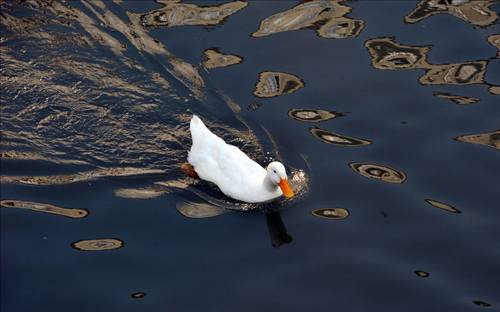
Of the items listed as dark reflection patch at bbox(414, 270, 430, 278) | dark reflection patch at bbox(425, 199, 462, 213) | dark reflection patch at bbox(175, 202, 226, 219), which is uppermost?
dark reflection patch at bbox(175, 202, 226, 219)

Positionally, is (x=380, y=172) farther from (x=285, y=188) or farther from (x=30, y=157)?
(x=30, y=157)

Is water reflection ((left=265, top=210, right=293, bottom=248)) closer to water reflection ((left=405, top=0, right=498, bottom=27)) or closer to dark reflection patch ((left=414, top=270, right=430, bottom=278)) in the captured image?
dark reflection patch ((left=414, top=270, right=430, bottom=278))

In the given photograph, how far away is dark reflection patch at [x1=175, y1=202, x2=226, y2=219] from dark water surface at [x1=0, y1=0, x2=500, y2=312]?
21 millimetres

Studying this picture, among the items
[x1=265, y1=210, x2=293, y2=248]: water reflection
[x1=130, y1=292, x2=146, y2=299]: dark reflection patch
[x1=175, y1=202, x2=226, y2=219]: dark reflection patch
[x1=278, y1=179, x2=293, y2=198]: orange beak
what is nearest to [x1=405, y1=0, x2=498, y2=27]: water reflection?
[x1=278, y1=179, x2=293, y2=198]: orange beak

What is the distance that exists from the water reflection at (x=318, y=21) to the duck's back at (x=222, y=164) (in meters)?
2.92

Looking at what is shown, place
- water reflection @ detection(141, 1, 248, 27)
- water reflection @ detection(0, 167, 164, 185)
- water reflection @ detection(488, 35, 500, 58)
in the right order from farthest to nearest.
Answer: water reflection @ detection(141, 1, 248, 27) → water reflection @ detection(488, 35, 500, 58) → water reflection @ detection(0, 167, 164, 185)

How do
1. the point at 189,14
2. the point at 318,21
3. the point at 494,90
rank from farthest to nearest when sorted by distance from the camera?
the point at 189,14 < the point at 318,21 < the point at 494,90

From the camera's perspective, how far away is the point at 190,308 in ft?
27.3

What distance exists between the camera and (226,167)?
975cm

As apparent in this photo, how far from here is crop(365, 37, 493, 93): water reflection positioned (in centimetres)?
1142

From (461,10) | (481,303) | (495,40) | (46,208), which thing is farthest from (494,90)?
(46,208)

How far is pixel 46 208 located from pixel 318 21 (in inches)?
205

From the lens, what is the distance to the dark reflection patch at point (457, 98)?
Answer: 11.0 metres

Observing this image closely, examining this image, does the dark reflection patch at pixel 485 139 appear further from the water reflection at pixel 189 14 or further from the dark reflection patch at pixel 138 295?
the dark reflection patch at pixel 138 295
